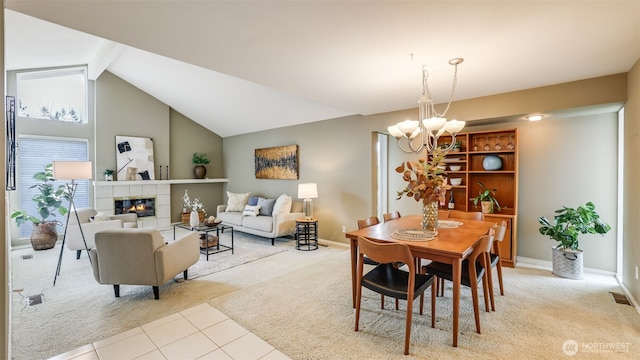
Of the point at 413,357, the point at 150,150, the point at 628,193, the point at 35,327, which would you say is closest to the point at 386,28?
the point at 413,357

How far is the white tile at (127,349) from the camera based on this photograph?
2.08 metres

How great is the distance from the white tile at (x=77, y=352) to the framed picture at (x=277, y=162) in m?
4.34

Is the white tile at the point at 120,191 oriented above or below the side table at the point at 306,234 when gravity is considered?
above

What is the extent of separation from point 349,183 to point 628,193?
355 cm

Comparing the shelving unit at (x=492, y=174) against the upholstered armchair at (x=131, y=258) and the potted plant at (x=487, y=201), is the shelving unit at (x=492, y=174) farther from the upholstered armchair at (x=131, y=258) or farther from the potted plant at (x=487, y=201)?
the upholstered armchair at (x=131, y=258)

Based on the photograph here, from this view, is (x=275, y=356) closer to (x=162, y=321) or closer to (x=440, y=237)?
(x=162, y=321)

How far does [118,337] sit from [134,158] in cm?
517

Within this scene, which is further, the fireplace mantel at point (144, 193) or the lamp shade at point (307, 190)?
the fireplace mantel at point (144, 193)

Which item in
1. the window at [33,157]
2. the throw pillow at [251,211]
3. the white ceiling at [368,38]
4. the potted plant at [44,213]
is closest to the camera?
the white ceiling at [368,38]

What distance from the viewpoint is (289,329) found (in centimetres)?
241

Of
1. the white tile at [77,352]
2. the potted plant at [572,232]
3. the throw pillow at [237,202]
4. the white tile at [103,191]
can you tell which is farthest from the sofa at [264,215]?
the potted plant at [572,232]

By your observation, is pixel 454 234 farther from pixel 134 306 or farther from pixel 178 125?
pixel 178 125

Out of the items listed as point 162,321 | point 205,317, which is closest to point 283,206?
point 205,317

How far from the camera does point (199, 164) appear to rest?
7.59m
